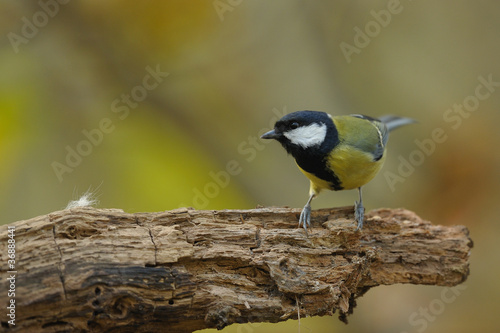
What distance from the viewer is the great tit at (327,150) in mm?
2006

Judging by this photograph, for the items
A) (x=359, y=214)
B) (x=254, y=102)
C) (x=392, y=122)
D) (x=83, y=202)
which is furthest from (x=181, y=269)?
(x=254, y=102)

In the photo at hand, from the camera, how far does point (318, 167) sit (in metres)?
2.06

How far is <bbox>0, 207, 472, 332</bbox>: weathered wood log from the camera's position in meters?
1.37

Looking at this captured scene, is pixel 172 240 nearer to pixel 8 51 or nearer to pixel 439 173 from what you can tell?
pixel 8 51

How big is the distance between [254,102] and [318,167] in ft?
5.05

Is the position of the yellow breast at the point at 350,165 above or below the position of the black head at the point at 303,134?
below

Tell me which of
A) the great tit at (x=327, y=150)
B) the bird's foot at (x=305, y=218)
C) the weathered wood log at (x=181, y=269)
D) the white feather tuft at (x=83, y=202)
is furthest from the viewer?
the great tit at (x=327, y=150)

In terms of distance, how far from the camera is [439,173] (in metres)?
3.62

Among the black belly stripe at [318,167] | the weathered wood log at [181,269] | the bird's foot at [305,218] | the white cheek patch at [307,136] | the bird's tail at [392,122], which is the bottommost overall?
the weathered wood log at [181,269]

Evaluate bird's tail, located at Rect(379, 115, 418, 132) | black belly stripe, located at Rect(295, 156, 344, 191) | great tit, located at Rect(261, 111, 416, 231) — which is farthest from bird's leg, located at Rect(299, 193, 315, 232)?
bird's tail, located at Rect(379, 115, 418, 132)

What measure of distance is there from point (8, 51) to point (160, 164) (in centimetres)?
131

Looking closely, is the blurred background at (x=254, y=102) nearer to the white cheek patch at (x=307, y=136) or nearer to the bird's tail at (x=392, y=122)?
the bird's tail at (x=392, y=122)

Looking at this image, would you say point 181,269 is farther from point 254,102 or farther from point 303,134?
point 254,102

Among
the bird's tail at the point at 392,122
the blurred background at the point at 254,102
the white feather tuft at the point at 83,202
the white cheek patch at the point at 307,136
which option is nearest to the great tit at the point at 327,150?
the white cheek patch at the point at 307,136
